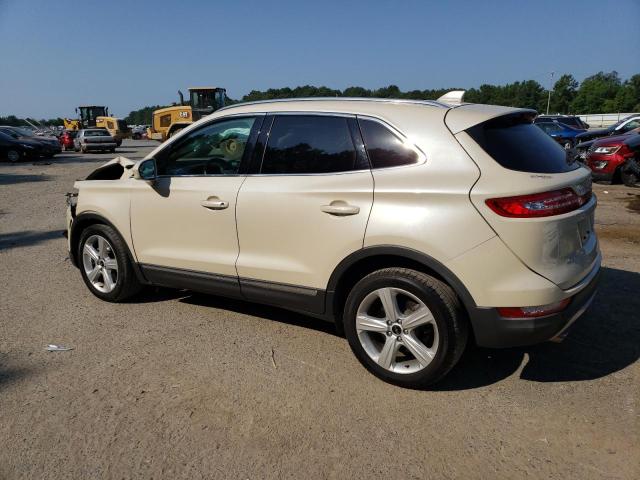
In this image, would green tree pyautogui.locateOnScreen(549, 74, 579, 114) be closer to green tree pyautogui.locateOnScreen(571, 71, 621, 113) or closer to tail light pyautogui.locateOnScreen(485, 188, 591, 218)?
green tree pyautogui.locateOnScreen(571, 71, 621, 113)

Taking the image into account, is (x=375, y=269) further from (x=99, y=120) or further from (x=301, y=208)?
(x=99, y=120)

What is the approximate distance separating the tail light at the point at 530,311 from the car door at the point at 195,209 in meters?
1.97

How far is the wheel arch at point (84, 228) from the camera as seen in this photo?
4387 mm

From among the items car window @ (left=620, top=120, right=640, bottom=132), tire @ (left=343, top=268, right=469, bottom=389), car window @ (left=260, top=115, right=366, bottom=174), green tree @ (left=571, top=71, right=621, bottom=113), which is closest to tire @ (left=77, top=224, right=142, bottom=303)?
car window @ (left=260, top=115, right=366, bottom=174)

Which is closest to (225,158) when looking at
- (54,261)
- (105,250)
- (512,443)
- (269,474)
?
(105,250)

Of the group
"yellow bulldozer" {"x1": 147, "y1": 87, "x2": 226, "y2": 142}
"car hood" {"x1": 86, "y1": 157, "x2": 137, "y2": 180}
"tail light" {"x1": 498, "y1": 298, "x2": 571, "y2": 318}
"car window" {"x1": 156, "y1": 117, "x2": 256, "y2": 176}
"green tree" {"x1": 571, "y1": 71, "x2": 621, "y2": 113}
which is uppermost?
"green tree" {"x1": 571, "y1": 71, "x2": 621, "y2": 113}

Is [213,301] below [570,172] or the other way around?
below

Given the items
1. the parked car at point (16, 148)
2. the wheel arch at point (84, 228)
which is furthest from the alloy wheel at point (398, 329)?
the parked car at point (16, 148)

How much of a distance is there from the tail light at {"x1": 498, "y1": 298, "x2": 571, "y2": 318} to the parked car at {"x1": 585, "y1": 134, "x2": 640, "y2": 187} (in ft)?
32.9

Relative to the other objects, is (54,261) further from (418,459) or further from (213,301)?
(418,459)

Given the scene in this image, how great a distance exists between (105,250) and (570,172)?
3.89m

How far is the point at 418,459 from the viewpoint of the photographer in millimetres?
2494

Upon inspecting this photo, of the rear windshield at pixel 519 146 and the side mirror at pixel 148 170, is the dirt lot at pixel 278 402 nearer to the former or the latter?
the side mirror at pixel 148 170

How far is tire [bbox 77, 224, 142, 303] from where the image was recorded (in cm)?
441
